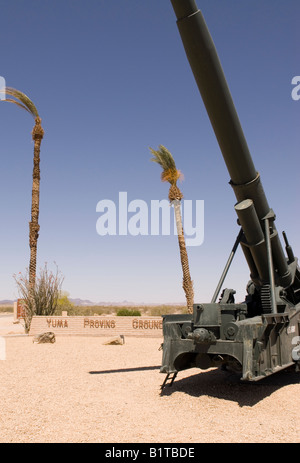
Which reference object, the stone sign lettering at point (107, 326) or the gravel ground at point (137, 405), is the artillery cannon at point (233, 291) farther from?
the stone sign lettering at point (107, 326)

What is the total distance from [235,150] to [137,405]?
3875 mm

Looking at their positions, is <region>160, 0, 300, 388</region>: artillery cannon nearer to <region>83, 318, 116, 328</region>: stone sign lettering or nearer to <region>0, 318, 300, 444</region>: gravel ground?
<region>0, 318, 300, 444</region>: gravel ground

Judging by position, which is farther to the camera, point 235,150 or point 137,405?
point 235,150

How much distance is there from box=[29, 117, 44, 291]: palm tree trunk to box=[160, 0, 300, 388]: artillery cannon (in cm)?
1316

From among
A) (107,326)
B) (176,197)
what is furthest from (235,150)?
(176,197)

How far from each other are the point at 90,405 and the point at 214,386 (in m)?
2.17

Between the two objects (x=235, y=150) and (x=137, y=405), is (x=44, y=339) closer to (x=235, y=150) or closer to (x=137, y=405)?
(x=137, y=405)

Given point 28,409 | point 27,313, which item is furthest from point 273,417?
point 27,313

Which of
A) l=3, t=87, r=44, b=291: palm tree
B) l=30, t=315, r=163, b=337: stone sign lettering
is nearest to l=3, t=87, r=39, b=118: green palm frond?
l=3, t=87, r=44, b=291: palm tree

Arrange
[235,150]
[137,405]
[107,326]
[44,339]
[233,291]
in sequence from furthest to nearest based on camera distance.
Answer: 1. [107,326]
2. [44,339]
3. [233,291]
4. [235,150]
5. [137,405]

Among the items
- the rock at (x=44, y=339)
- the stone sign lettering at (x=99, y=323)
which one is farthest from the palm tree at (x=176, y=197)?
the rock at (x=44, y=339)

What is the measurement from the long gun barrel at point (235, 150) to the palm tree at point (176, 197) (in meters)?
11.6

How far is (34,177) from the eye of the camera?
19.7 meters

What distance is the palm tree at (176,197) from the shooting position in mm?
18938
